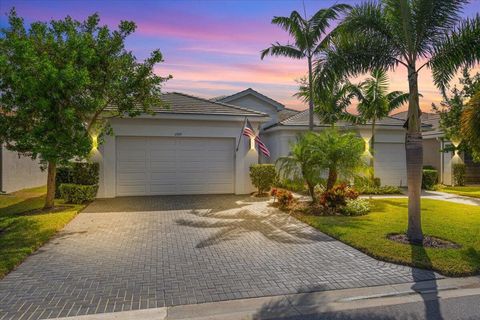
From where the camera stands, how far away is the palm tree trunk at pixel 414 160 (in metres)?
7.64

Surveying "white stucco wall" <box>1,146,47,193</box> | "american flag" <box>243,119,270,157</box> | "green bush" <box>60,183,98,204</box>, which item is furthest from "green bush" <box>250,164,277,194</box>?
"white stucco wall" <box>1,146,47,193</box>

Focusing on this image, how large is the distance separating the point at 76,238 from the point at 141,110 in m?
6.72

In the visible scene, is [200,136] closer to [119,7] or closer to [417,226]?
[119,7]

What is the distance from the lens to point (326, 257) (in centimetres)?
684

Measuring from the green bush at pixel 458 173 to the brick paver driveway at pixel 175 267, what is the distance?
14.9m

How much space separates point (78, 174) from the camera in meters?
13.2

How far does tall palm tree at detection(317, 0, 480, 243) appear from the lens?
7.57 meters

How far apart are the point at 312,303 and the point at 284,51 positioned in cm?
1215

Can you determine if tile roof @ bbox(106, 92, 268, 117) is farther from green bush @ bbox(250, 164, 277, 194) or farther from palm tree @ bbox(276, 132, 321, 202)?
palm tree @ bbox(276, 132, 321, 202)

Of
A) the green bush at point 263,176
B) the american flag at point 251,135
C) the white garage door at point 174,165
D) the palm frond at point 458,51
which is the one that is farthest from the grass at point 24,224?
the palm frond at point 458,51

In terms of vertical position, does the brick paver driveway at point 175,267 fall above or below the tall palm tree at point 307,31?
below

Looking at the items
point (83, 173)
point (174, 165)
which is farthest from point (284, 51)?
point (83, 173)

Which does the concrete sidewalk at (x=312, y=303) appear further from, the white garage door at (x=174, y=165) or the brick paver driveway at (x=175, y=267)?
the white garage door at (x=174, y=165)

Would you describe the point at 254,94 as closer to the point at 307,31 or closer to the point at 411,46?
the point at 307,31
